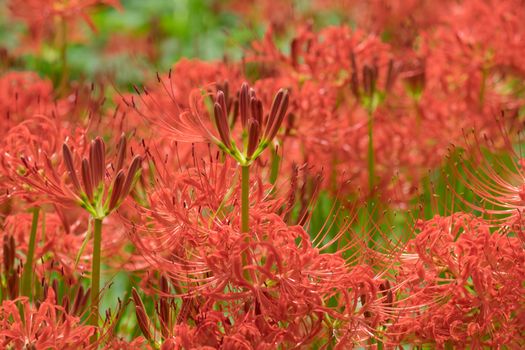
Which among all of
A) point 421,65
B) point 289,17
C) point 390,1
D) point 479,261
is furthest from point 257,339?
point 390,1

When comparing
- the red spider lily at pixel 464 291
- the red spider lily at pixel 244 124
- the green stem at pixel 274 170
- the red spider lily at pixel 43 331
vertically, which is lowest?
the red spider lily at pixel 43 331

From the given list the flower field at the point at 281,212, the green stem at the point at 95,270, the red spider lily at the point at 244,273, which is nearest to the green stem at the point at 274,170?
the flower field at the point at 281,212

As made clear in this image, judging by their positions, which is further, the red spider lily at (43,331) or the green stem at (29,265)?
the green stem at (29,265)

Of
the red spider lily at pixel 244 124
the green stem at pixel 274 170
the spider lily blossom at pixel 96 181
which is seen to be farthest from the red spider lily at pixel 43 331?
the green stem at pixel 274 170

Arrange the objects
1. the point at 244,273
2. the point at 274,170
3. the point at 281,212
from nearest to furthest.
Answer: the point at 244,273 < the point at 281,212 < the point at 274,170

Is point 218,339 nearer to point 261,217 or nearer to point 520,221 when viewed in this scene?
point 261,217

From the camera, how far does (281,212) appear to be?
3.74 ft

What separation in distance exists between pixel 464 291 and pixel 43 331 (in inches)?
17.7

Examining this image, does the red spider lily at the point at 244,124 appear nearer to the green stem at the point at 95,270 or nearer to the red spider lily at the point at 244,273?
the red spider lily at the point at 244,273

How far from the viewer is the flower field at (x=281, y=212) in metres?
0.99

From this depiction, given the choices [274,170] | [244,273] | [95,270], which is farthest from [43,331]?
[274,170]

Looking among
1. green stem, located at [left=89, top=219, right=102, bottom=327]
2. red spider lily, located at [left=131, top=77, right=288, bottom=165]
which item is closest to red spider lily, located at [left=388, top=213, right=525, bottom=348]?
red spider lily, located at [left=131, top=77, right=288, bottom=165]

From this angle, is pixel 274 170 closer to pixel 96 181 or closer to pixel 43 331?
pixel 96 181

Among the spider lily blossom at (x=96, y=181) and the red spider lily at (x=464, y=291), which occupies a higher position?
the spider lily blossom at (x=96, y=181)
